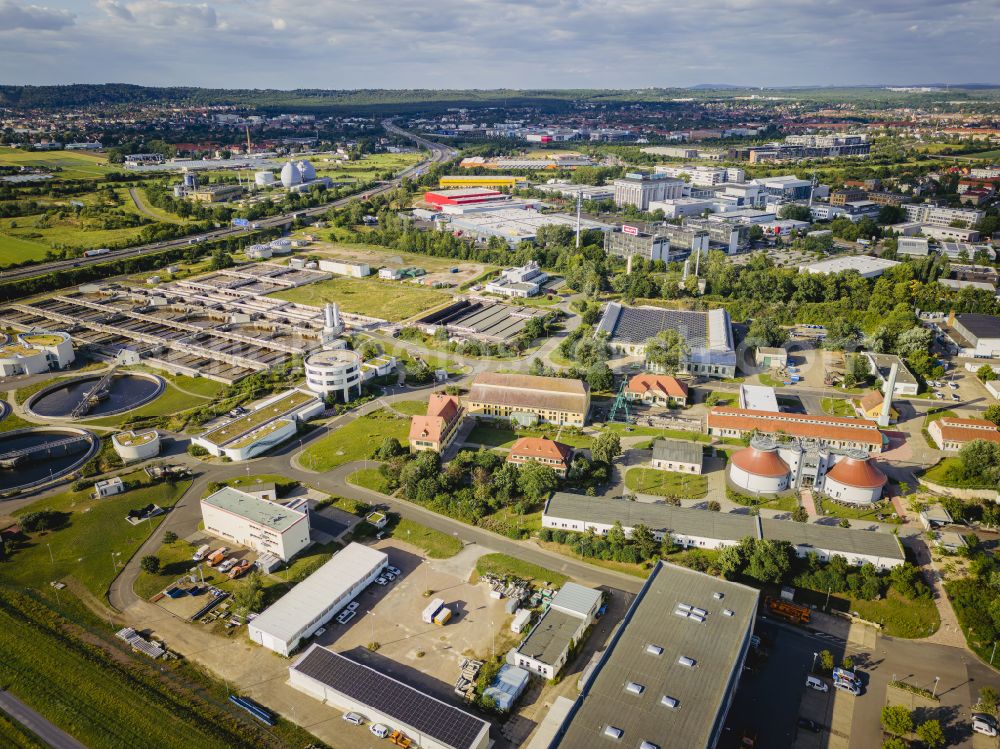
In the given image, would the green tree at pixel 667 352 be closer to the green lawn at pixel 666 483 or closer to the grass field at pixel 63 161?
the green lawn at pixel 666 483

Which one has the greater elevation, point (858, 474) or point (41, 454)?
point (858, 474)

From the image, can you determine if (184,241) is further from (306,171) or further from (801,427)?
(801,427)

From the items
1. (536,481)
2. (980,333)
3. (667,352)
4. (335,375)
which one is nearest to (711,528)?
(536,481)

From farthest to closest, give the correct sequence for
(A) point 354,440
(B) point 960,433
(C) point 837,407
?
1. (C) point 837,407
2. (A) point 354,440
3. (B) point 960,433

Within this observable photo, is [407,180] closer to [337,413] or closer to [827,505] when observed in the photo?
[337,413]

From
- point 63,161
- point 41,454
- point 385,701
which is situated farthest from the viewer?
point 63,161

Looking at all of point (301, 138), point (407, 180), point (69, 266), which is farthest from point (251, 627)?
point (301, 138)
